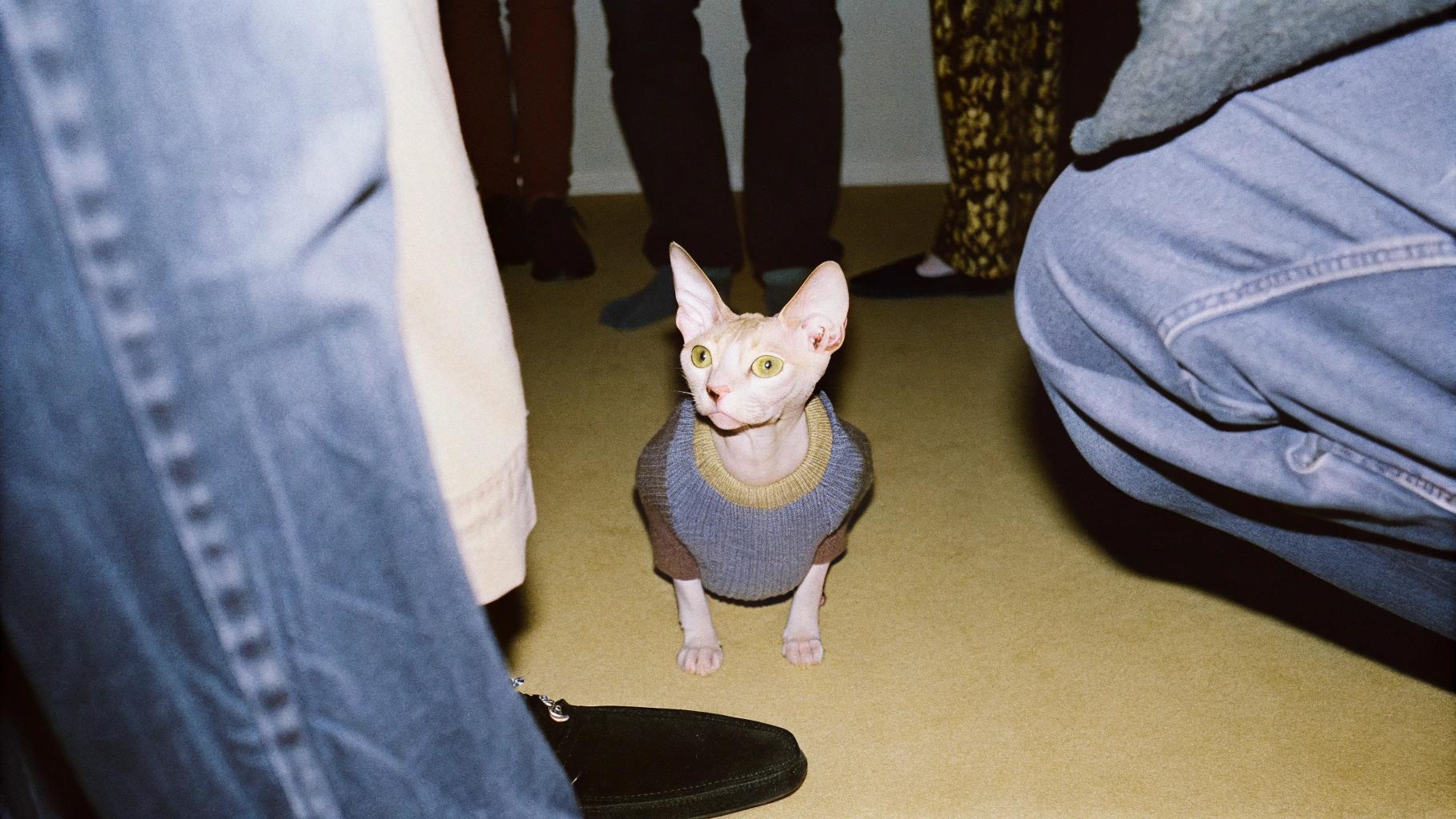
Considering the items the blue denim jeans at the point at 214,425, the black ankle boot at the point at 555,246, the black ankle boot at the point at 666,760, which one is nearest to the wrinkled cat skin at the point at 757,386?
the black ankle boot at the point at 666,760

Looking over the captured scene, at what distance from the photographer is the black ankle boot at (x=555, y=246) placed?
7.41 ft

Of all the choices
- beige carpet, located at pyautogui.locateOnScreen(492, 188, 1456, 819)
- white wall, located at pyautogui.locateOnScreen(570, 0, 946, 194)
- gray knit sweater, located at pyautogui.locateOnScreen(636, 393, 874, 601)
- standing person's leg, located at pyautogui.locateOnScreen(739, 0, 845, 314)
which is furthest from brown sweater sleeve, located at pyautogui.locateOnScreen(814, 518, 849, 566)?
white wall, located at pyautogui.locateOnScreen(570, 0, 946, 194)

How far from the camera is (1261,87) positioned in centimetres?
51

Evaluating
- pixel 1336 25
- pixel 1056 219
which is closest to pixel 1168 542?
pixel 1056 219

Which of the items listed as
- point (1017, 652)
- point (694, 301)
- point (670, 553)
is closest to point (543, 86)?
point (694, 301)

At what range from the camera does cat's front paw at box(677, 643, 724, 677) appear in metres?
0.99

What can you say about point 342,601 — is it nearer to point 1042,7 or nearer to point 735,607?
point 735,607

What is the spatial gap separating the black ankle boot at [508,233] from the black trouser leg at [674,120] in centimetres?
65

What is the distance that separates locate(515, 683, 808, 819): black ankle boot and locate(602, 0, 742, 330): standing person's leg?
1.08 meters

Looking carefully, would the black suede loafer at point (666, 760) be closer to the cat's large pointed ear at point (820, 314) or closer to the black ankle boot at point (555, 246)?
the cat's large pointed ear at point (820, 314)

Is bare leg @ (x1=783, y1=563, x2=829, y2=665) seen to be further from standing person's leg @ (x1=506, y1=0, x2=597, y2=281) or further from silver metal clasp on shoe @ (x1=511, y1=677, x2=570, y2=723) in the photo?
standing person's leg @ (x1=506, y1=0, x2=597, y2=281)

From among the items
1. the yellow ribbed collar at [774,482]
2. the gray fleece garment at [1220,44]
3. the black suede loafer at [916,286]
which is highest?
the gray fleece garment at [1220,44]

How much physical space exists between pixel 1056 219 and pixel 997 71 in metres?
1.36

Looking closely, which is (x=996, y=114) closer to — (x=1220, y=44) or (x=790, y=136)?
(x=790, y=136)
